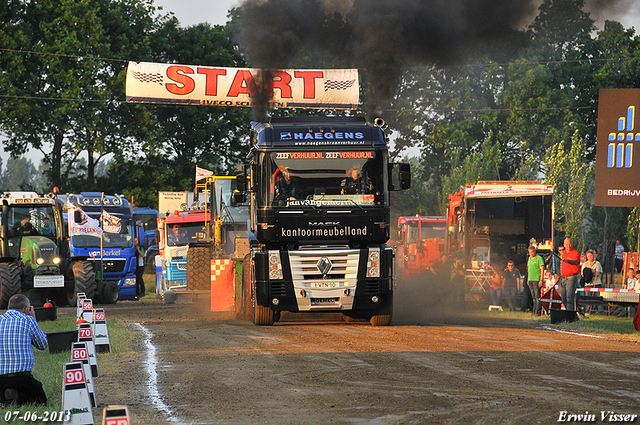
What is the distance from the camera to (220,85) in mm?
29359

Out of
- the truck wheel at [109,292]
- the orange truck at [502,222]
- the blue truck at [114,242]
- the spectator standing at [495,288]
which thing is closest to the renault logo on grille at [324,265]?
the spectator standing at [495,288]

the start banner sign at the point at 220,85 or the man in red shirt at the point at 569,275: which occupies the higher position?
the start banner sign at the point at 220,85

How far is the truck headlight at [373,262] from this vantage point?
Answer: 54.9 feet

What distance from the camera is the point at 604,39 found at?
55375mm

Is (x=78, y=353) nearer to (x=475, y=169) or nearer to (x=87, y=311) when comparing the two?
(x=87, y=311)

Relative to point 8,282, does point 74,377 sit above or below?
above

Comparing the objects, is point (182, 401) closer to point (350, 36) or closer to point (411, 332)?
point (411, 332)

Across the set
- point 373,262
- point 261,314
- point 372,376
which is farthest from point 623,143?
point 372,376

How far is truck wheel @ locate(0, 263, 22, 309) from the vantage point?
77.0ft

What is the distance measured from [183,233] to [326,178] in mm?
14160

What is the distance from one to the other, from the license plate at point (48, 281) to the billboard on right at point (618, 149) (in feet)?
47.4

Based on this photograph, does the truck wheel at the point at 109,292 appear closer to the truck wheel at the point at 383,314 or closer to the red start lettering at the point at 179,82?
the red start lettering at the point at 179,82

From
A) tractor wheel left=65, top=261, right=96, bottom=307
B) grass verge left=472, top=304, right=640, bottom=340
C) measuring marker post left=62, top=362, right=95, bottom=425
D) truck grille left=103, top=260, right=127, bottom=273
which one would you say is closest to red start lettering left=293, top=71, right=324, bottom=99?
truck grille left=103, top=260, right=127, bottom=273

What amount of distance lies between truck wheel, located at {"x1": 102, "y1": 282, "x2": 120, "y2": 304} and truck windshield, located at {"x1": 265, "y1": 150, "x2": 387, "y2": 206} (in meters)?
14.3
